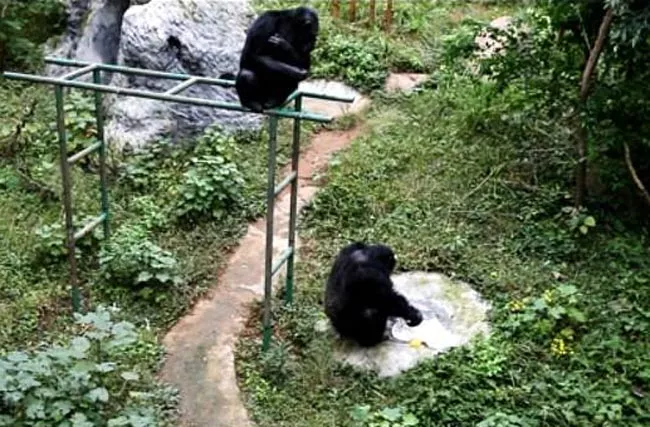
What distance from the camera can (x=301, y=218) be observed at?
7043 mm

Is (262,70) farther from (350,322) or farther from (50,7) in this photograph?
(50,7)

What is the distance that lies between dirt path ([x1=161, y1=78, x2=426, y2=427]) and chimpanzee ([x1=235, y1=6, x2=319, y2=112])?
1531 mm

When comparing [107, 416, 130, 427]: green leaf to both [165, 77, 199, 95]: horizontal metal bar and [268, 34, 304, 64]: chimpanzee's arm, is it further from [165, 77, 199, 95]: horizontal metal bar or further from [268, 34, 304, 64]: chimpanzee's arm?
[268, 34, 304, 64]: chimpanzee's arm

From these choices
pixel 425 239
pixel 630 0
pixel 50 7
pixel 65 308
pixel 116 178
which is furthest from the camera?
pixel 50 7

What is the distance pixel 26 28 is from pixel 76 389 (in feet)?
21.3

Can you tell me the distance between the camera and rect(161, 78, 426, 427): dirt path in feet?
16.7

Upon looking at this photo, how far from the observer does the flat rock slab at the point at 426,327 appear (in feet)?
17.6

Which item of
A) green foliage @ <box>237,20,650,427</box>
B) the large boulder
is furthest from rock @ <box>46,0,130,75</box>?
green foliage @ <box>237,20,650,427</box>

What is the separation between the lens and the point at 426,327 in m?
5.65

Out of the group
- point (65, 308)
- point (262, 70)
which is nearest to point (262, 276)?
point (65, 308)

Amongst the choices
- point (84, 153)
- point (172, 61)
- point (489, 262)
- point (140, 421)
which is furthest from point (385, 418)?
point (172, 61)

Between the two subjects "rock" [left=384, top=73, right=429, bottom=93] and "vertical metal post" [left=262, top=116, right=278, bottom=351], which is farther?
"rock" [left=384, top=73, right=429, bottom=93]

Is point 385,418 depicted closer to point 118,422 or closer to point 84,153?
point 118,422

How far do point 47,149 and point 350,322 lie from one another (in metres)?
3.91
